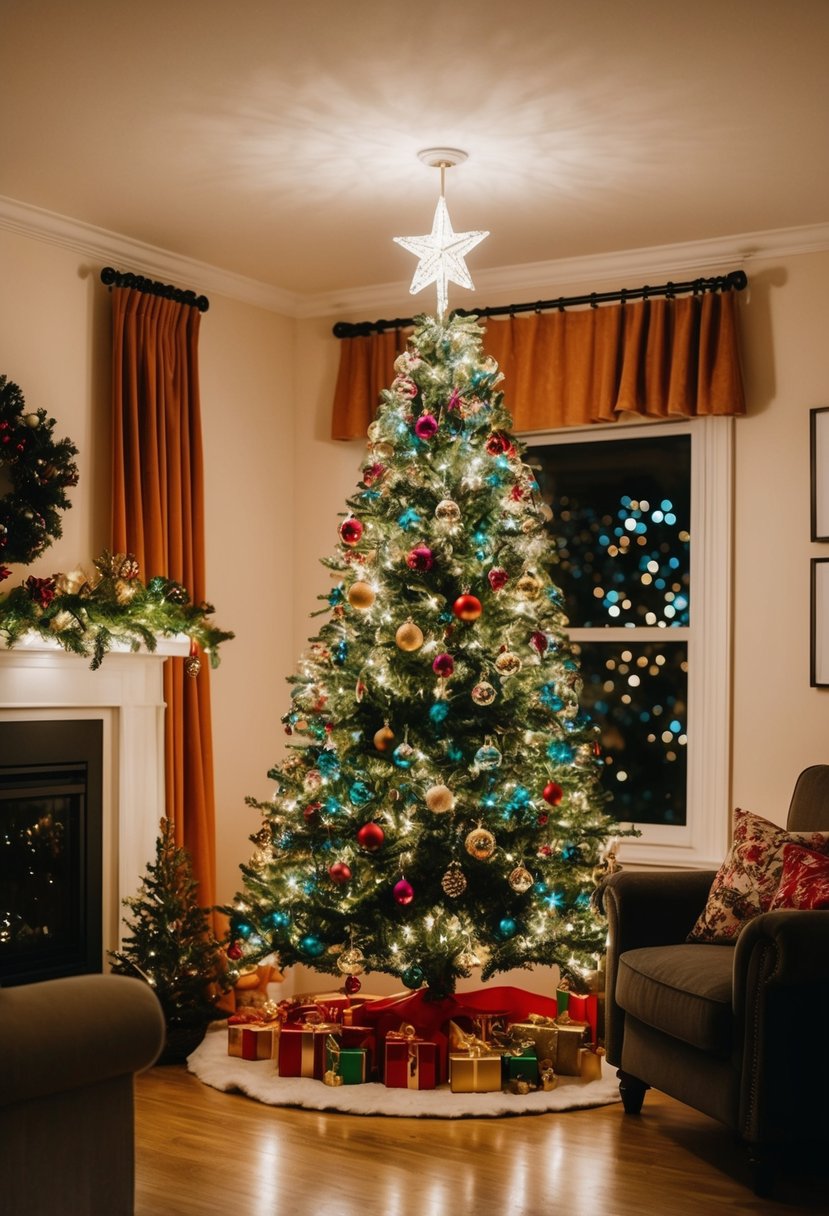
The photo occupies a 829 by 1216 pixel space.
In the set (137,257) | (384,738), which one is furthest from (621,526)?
(137,257)

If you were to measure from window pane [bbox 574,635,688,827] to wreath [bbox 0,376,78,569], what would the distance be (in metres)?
2.02

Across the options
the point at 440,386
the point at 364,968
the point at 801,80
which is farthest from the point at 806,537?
the point at 364,968

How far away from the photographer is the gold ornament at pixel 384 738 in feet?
14.3

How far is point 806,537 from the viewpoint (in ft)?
16.4

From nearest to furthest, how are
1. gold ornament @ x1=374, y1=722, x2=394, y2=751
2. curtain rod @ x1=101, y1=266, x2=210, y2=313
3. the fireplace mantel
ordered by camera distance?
gold ornament @ x1=374, y1=722, x2=394, y2=751 → the fireplace mantel → curtain rod @ x1=101, y1=266, x2=210, y2=313

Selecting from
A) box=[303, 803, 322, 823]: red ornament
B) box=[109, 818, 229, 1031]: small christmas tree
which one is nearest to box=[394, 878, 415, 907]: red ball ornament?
box=[303, 803, 322, 823]: red ornament

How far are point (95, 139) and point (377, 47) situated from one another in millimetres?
1054

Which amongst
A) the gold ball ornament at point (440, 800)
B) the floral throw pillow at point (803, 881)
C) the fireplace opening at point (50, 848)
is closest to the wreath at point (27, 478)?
the fireplace opening at point (50, 848)

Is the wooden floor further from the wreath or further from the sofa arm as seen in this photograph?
the wreath

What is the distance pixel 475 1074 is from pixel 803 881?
120 cm

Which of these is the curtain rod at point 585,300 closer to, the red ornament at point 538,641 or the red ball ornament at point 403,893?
the red ornament at point 538,641

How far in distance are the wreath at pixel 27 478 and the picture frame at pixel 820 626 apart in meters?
2.60

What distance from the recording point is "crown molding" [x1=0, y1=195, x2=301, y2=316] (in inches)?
188

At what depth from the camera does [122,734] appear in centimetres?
483
